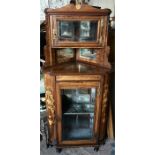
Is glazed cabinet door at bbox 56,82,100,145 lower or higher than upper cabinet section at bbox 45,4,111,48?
lower

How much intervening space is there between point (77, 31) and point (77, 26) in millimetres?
24

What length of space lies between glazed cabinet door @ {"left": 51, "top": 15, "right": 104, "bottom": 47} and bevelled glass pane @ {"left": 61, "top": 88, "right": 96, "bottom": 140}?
24 centimetres

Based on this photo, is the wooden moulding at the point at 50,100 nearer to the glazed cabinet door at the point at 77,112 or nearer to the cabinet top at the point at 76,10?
the glazed cabinet door at the point at 77,112

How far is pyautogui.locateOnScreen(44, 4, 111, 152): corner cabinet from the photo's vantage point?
1.17m

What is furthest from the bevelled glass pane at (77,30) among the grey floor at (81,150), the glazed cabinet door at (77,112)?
the grey floor at (81,150)

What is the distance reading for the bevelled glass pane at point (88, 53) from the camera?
4.35ft

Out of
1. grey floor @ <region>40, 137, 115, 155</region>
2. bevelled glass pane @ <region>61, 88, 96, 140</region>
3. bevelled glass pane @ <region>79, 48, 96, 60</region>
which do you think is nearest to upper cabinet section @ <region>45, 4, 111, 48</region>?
bevelled glass pane @ <region>79, 48, 96, 60</region>

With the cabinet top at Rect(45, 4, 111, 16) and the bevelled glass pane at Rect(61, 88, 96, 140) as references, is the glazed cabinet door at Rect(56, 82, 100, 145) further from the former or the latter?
the cabinet top at Rect(45, 4, 111, 16)

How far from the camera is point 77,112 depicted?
4.41 feet
